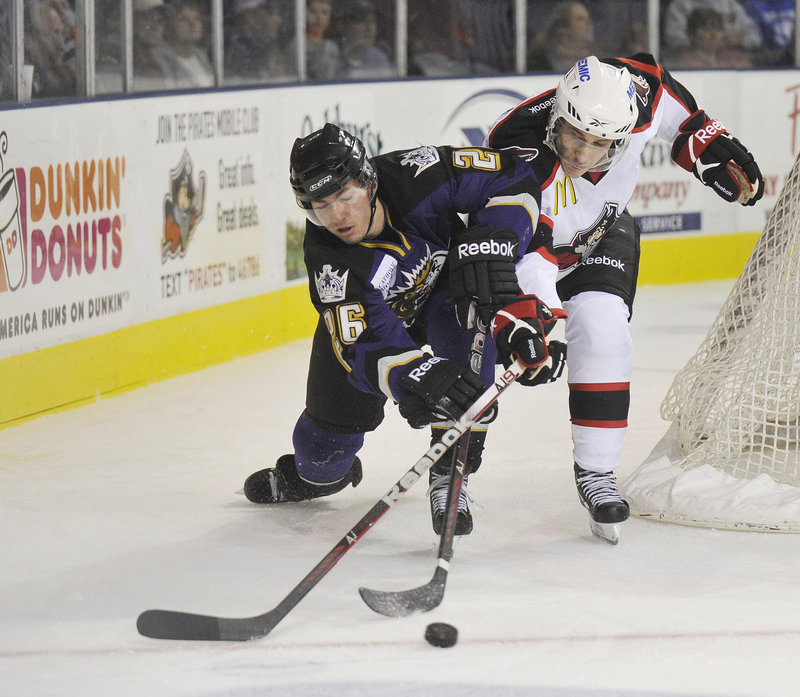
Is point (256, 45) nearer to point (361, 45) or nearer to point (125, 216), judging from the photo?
point (361, 45)

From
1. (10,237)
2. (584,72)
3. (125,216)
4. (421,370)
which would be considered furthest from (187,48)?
(421,370)

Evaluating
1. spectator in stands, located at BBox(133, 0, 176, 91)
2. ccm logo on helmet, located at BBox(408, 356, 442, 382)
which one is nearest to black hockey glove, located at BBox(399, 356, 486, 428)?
ccm logo on helmet, located at BBox(408, 356, 442, 382)

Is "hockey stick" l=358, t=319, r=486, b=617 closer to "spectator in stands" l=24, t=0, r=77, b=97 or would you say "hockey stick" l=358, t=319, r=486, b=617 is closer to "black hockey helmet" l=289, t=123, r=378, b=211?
"black hockey helmet" l=289, t=123, r=378, b=211

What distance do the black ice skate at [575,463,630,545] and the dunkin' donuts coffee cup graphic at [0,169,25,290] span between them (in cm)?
198

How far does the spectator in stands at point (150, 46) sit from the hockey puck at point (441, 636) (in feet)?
10.3

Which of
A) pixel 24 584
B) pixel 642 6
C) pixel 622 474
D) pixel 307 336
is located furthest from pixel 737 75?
pixel 24 584

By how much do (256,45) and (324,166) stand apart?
3.17 m

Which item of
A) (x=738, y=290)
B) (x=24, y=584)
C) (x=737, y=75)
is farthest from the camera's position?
(x=737, y=75)

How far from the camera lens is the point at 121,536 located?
308 cm

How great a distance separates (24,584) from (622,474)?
164cm

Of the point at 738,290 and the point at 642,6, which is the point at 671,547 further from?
the point at 642,6

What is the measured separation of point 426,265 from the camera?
2.87 meters

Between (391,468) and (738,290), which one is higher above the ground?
(738,290)

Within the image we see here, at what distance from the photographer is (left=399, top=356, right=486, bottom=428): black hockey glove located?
2576 millimetres
